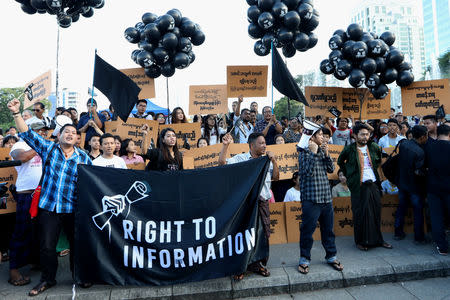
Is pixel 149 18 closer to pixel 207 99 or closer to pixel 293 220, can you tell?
pixel 207 99

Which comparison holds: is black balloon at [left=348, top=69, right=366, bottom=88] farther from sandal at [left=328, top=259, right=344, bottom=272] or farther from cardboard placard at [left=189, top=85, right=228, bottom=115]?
sandal at [left=328, top=259, right=344, bottom=272]

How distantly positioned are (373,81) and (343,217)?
2902mm

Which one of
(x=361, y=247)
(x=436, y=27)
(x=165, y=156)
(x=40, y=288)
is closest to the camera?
(x=40, y=288)

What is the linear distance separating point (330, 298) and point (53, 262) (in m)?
3.07

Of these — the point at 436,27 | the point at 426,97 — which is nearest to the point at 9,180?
the point at 426,97

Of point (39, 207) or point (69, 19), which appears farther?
point (69, 19)

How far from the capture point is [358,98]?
7129 millimetres

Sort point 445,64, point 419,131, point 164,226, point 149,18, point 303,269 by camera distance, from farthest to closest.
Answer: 1. point 445,64
2. point 149,18
3. point 419,131
4. point 303,269
5. point 164,226

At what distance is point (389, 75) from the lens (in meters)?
6.66

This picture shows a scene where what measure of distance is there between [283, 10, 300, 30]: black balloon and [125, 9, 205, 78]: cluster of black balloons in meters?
1.98

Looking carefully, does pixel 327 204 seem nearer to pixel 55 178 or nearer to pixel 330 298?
pixel 330 298

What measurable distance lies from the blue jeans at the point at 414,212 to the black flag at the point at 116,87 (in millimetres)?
4597

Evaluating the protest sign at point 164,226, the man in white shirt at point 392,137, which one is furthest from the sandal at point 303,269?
the man in white shirt at point 392,137

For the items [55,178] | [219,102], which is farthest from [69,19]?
[55,178]
